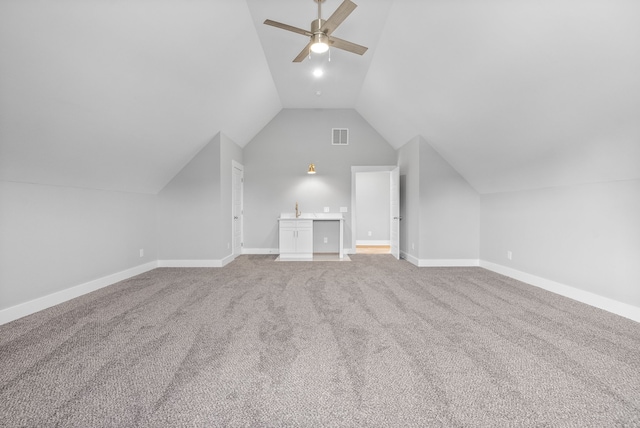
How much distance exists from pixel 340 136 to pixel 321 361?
5.65 m

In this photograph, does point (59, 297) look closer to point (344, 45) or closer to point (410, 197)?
point (344, 45)

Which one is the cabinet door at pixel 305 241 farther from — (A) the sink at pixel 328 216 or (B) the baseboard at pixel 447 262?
(B) the baseboard at pixel 447 262

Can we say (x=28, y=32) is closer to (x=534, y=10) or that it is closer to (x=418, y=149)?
(x=534, y=10)

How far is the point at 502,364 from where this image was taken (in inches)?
74.7

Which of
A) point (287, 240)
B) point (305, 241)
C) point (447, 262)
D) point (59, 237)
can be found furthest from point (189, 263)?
point (447, 262)

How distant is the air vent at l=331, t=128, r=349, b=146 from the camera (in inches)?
264

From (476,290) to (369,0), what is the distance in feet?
12.9

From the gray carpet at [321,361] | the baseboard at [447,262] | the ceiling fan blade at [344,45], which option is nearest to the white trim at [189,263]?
the gray carpet at [321,361]

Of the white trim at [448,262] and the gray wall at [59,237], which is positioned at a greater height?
the gray wall at [59,237]

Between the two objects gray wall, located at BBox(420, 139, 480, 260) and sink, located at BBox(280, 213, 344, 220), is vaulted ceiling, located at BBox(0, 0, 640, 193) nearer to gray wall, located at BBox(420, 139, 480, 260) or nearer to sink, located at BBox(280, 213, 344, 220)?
gray wall, located at BBox(420, 139, 480, 260)

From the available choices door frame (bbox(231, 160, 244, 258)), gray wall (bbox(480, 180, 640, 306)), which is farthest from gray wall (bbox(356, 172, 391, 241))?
gray wall (bbox(480, 180, 640, 306))

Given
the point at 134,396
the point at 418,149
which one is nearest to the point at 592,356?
the point at 134,396

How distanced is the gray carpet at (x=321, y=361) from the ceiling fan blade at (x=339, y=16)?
2.94 metres

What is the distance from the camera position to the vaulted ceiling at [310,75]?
2.12 metres
